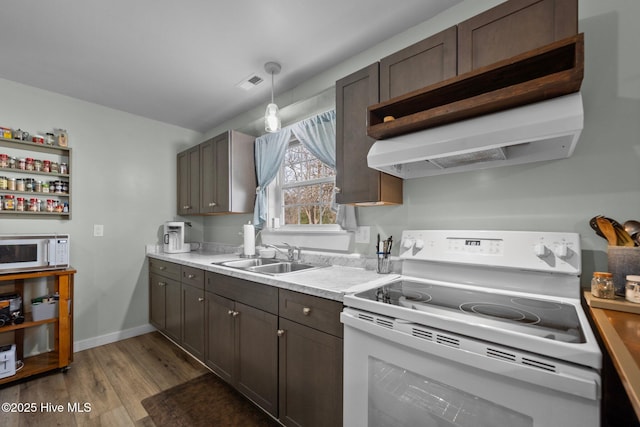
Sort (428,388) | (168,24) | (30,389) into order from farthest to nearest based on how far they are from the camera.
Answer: (30,389) → (168,24) → (428,388)

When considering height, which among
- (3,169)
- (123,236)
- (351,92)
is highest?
(351,92)

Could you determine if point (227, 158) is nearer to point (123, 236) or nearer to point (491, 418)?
point (123, 236)

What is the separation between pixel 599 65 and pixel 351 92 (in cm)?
117

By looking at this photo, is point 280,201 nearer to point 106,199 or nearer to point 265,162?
point 265,162

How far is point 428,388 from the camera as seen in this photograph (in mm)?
1000

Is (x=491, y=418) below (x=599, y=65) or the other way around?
below

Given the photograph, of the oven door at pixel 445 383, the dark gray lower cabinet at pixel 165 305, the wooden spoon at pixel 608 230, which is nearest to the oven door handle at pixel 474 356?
the oven door at pixel 445 383

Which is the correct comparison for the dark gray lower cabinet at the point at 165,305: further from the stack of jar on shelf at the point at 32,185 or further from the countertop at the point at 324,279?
the stack of jar on shelf at the point at 32,185

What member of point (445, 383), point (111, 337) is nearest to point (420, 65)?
point (445, 383)

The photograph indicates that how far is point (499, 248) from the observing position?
134cm

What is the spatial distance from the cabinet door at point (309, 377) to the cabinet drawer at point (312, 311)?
3 centimetres

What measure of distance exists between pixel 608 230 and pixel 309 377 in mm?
1457

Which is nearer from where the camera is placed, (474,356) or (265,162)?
(474,356)

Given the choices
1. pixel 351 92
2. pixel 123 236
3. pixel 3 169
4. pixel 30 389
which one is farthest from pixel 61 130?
pixel 351 92
